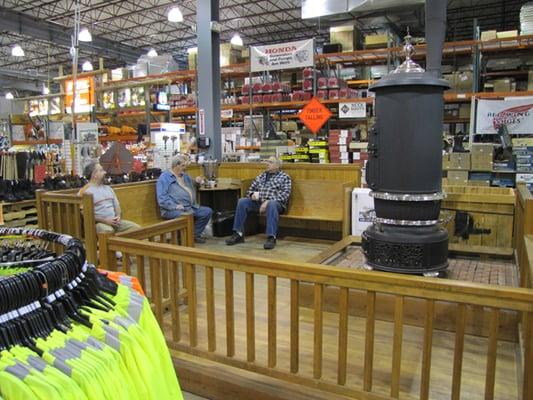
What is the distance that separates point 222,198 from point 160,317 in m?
3.88

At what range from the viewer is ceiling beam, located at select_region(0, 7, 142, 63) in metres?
13.7

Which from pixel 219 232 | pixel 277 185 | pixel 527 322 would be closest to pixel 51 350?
pixel 527 322

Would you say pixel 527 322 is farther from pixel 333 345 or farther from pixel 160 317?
pixel 160 317

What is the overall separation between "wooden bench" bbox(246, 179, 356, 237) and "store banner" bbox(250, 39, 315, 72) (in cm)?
361

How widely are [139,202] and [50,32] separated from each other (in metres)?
12.3

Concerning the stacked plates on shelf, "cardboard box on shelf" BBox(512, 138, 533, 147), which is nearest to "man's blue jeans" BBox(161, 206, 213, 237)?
"cardboard box on shelf" BBox(512, 138, 533, 147)

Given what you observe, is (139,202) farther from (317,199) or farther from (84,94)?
(84,94)

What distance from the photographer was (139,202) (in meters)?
5.53

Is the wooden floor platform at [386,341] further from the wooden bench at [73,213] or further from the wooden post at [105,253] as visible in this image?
the wooden bench at [73,213]

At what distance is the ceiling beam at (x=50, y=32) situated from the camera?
1368 centimetres

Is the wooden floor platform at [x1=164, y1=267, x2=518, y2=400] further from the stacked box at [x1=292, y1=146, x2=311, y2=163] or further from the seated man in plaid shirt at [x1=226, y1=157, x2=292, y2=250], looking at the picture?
the stacked box at [x1=292, y1=146, x2=311, y2=163]

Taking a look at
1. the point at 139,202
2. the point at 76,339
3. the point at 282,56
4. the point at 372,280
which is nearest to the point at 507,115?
the point at 282,56

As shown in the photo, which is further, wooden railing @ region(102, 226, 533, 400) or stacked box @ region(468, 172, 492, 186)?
stacked box @ region(468, 172, 492, 186)

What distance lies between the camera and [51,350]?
3.59 ft
